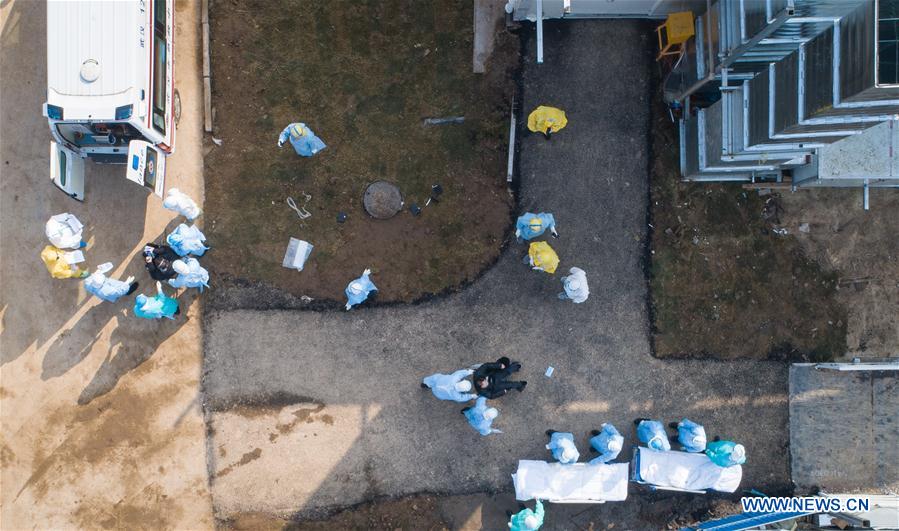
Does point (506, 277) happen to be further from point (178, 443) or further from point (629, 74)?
point (178, 443)

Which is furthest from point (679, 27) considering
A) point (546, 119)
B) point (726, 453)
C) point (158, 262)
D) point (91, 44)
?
point (158, 262)

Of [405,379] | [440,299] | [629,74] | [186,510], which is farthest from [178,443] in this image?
[629,74]

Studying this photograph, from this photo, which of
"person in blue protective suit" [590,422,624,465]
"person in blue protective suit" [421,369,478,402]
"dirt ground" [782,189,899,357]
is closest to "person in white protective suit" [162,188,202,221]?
"person in blue protective suit" [421,369,478,402]

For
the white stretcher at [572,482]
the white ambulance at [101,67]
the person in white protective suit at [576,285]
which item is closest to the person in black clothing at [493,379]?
the white stretcher at [572,482]

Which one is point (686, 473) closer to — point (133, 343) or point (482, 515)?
point (482, 515)

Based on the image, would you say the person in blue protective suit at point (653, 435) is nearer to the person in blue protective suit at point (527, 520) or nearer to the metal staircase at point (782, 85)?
the person in blue protective suit at point (527, 520)
